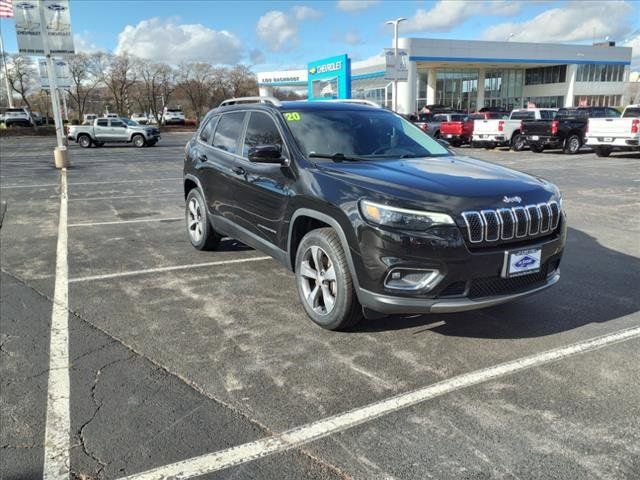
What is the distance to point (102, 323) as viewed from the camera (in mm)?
4527

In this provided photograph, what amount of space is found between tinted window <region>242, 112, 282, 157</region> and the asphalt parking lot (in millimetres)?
1433

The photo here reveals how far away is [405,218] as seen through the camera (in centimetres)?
362

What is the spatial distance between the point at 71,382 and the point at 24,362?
0.56 meters

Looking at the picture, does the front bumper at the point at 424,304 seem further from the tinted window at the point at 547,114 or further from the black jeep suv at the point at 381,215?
the tinted window at the point at 547,114

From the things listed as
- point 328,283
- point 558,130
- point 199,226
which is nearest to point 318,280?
point 328,283

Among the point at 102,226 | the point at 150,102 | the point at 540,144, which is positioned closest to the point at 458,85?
the point at 150,102

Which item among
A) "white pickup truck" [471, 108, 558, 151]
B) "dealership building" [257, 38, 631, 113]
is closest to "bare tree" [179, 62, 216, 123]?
"dealership building" [257, 38, 631, 113]

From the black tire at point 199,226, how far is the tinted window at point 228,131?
2.55 feet

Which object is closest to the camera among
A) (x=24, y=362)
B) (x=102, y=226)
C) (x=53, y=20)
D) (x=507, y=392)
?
(x=507, y=392)

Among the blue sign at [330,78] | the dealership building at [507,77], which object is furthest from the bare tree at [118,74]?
the blue sign at [330,78]

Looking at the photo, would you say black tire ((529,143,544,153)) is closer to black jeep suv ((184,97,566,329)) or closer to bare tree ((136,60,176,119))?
black jeep suv ((184,97,566,329))

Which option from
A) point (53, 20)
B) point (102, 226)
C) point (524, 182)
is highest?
point (53, 20)

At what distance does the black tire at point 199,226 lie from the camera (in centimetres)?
653

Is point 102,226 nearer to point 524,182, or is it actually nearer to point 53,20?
point 524,182
